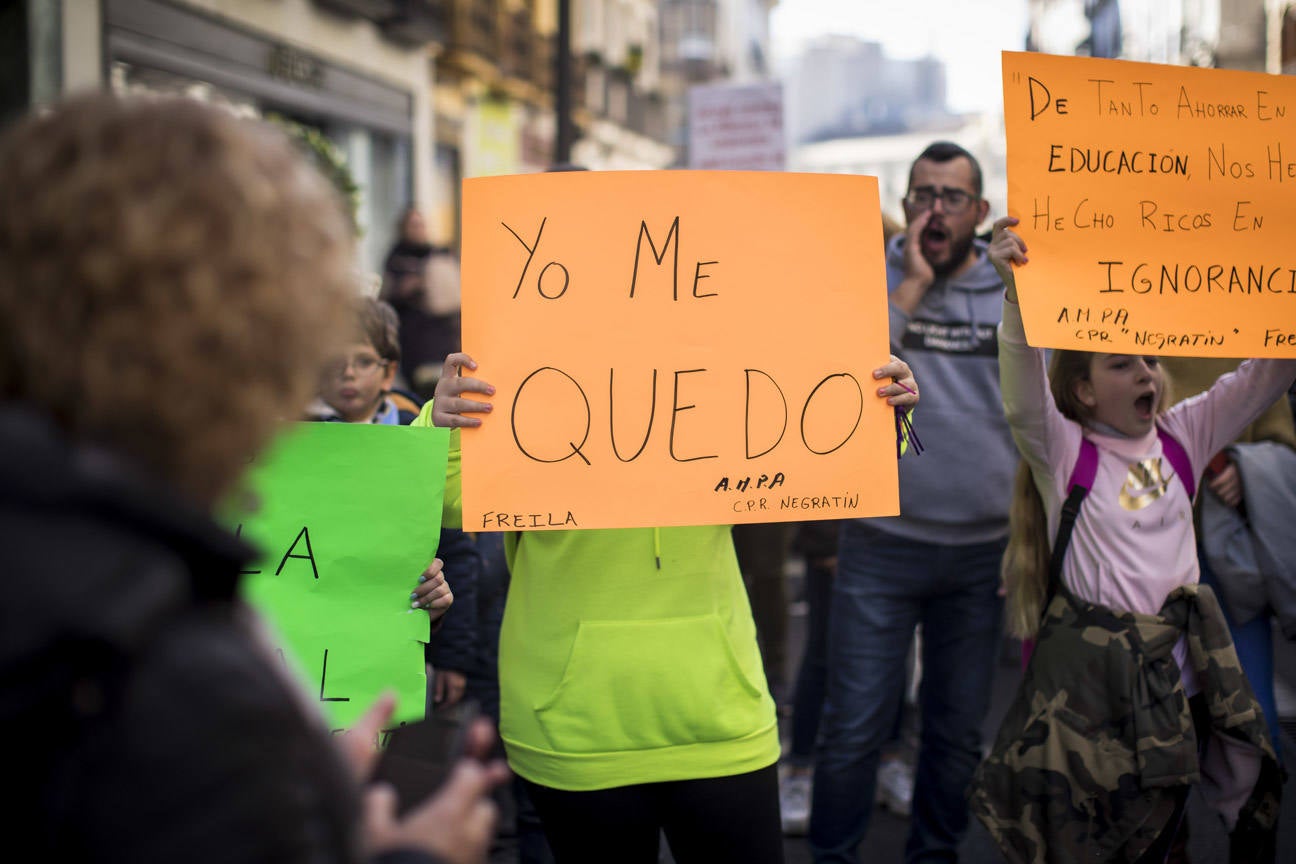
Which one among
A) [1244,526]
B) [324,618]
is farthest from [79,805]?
[1244,526]

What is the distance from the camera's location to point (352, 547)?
1957 mm

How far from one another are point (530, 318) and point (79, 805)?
1.36 metres

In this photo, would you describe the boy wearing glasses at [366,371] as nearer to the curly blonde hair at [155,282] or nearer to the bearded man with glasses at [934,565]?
the bearded man with glasses at [934,565]

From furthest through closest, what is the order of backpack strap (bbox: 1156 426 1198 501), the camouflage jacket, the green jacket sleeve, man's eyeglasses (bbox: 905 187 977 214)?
man's eyeglasses (bbox: 905 187 977 214) < backpack strap (bbox: 1156 426 1198 501) < the camouflage jacket < the green jacket sleeve

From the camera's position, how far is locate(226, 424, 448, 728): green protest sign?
1921 millimetres

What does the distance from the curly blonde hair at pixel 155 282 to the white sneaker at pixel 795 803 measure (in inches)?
122

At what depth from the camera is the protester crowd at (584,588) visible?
32.6 inches

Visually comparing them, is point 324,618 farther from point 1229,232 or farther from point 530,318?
point 1229,232

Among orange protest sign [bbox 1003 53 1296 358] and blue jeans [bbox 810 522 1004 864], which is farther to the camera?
blue jeans [bbox 810 522 1004 864]

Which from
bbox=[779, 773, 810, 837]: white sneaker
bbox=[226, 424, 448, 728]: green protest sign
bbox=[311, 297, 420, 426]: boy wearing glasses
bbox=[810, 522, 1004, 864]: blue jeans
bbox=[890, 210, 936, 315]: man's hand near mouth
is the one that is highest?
bbox=[890, 210, 936, 315]: man's hand near mouth

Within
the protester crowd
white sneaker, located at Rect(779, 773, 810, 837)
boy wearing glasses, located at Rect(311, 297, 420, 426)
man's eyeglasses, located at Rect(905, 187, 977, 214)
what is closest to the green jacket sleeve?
the protester crowd

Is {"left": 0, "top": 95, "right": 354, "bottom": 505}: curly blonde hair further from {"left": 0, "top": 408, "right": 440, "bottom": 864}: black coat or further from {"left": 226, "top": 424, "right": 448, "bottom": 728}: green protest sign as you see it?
{"left": 226, "top": 424, "right": 448, "bottom": 728}: green protest sign

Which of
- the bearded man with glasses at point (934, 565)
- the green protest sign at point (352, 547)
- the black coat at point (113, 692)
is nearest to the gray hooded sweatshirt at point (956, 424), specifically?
the bearded man with glasses at point (934, 565)

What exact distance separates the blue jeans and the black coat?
2.49 meters
